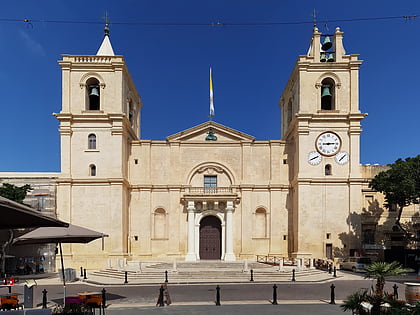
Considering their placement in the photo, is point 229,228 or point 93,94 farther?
point 229,228

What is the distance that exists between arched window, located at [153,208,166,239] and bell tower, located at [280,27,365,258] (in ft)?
37.2

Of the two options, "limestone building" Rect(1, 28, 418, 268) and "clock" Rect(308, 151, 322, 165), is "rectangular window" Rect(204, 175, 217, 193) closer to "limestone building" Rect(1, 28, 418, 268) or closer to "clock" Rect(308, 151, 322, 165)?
"limestone building" Rect(1, 28, 418, 268)

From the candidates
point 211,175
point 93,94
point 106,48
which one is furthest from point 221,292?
point 106,48

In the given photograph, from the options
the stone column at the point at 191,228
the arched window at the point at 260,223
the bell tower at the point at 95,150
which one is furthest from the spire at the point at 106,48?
the arched window at the point at 260,223

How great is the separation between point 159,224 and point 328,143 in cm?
1634

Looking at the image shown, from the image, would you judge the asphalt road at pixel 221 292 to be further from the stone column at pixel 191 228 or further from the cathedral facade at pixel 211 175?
the stone column at pixel 191 228

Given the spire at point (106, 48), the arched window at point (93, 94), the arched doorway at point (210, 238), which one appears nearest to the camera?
the arched window at point (93, 94)

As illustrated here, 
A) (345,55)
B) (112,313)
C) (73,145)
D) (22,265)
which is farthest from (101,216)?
(345,55)

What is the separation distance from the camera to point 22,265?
35656 mm

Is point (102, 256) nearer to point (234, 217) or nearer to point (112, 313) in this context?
point (234, 217)

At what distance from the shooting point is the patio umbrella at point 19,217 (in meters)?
6.80

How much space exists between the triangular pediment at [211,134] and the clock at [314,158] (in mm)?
5677

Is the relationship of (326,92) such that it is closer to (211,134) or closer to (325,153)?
(325,153)

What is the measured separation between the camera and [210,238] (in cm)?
3575
